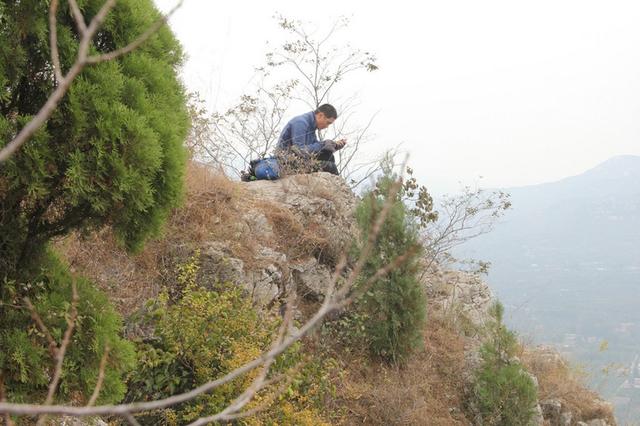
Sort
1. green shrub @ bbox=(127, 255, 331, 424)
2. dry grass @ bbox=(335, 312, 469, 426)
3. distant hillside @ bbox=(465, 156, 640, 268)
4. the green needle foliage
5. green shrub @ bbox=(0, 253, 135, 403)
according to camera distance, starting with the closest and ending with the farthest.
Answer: the green needle foliage < green shrub @ bbox=(0, 253, 135, 403) < green shrub @ bbox=(127, 255, 331, 424) < dry grass @ bbox=(335, 312, 469, 426) < distant hillside @ bbox=(465, 156, 640, 268)

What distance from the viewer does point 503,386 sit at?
6.14 m

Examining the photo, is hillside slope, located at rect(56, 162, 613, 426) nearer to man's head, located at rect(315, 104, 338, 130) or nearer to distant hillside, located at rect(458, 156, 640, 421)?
man's head, located at rect(315, 104, 338, 130)

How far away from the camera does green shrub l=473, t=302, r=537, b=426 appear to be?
6113 mm

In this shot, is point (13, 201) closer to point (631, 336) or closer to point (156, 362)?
point (156, 362)

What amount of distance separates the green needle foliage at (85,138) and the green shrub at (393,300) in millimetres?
3581

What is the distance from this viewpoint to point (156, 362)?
4.07m

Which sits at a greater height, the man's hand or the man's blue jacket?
the man's blue jacket

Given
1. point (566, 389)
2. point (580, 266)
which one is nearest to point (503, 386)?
point (566, 389)

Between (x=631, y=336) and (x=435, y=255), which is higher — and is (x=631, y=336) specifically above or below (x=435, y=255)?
below

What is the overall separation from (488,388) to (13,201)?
526 centimetres

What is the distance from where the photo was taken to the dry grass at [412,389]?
5.64 m

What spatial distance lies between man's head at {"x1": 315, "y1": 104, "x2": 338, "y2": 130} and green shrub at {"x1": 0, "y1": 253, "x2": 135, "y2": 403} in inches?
195

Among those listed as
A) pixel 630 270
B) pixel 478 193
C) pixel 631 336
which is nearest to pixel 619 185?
pixel 630 270

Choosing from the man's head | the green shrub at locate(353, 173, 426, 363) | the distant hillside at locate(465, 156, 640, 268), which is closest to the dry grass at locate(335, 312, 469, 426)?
the green shrub at locate(353, 173, 426, 363)
